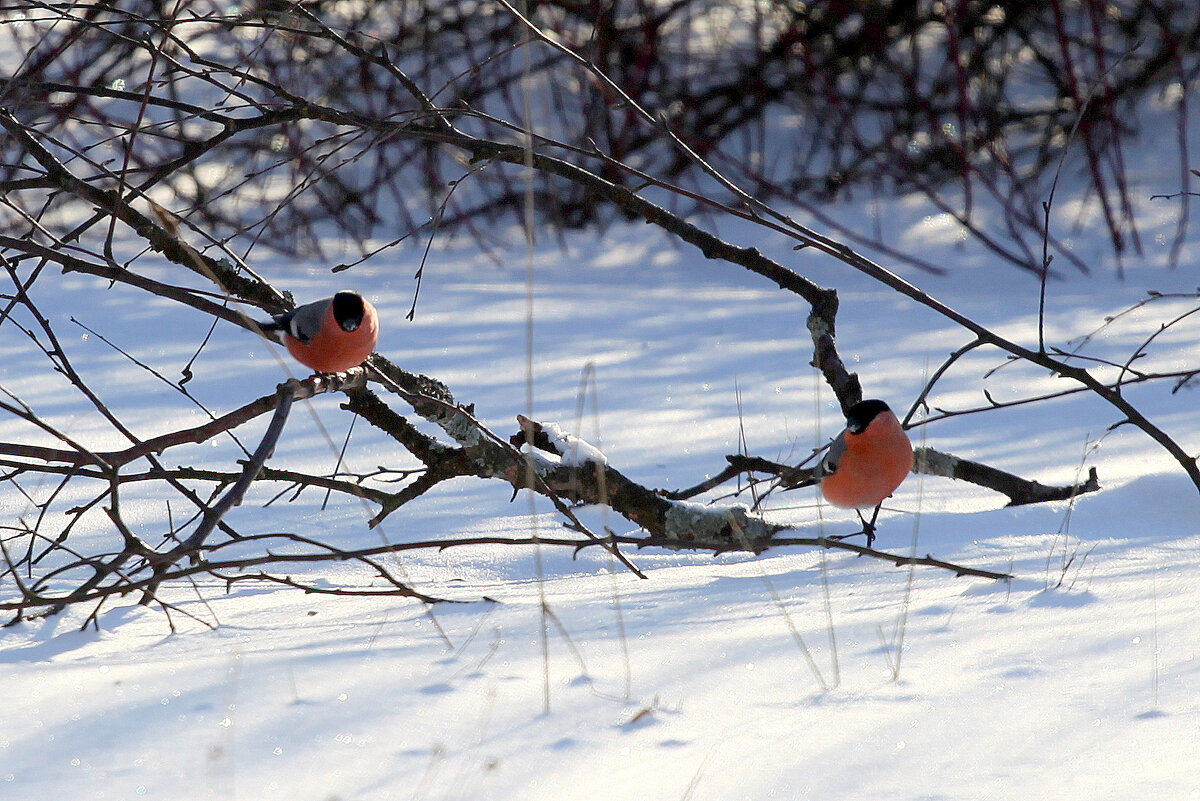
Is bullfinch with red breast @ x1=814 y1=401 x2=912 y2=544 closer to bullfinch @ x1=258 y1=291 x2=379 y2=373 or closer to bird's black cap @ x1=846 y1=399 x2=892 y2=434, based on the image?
bird's black cap @ x1=846 y1=399 x2=892 y2=434

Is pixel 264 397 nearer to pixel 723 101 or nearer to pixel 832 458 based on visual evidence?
pixel 832 458

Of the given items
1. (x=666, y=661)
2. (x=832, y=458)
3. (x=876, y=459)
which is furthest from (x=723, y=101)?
(x=666, y=661)

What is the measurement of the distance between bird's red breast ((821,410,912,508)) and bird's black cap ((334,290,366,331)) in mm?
1217

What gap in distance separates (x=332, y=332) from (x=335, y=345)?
0.10 ft

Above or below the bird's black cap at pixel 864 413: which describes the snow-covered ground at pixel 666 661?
below

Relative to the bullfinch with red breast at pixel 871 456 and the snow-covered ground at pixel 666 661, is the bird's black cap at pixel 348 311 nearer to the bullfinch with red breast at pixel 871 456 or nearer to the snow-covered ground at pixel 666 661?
the snow-covered ground at pixel 666 661

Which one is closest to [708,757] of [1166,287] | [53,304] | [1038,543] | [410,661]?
[410,661]

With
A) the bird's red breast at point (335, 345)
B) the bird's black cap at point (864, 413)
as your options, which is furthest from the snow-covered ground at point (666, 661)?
the bird's red breast at point (335, 345)

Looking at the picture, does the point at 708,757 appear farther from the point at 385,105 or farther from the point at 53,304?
the point at 385,105

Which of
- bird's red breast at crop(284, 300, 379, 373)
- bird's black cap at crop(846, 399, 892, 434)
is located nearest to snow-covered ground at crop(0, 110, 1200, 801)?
bird's black cap at crop(846, 399, 892, 434)

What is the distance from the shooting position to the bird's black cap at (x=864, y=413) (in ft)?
8.67

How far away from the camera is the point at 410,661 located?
179 centimetres

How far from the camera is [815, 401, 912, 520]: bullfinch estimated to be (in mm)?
2621

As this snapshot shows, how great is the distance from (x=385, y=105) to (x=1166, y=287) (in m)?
5.83
